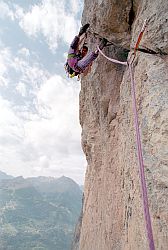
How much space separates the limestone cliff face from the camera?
351cm

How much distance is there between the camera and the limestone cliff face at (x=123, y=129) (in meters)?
3.51

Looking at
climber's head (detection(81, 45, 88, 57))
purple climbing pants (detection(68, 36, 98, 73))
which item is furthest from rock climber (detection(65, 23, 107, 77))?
climber's head (detection(81, 45, 88, 57))

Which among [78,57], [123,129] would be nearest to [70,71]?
[78,57]

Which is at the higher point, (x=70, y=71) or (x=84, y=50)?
(x=84, y=50)

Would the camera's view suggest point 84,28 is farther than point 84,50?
No

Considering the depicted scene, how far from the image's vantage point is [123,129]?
5.24 metres

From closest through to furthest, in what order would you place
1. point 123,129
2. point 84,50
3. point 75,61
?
point 123,129, point 75,61, point 84,50

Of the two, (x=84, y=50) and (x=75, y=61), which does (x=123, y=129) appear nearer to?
(x=75, y=61)

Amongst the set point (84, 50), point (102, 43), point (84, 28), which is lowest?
point (102, 43)

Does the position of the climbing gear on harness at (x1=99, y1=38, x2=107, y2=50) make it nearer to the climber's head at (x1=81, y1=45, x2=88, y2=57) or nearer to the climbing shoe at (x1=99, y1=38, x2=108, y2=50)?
the climbing shoe at (x1=99, y1=38, x2=108, y2=50)

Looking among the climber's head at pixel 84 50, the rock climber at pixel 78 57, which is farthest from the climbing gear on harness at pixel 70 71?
the climber's head at pixel 84 50

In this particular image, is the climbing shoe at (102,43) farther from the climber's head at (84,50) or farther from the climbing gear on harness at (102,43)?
the climber's head at (84,50)

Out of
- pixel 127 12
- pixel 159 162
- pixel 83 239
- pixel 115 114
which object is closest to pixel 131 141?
pixel 159 162

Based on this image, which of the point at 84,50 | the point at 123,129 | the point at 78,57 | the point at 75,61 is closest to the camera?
the point at 123,129
